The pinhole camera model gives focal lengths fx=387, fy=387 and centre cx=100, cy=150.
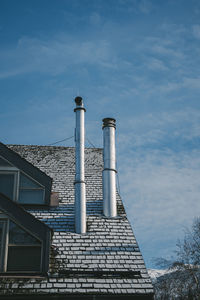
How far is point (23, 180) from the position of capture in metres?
12.1

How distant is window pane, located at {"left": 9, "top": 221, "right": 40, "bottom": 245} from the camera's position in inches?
407

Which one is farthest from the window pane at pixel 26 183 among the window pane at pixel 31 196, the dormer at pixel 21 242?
the dormer at pixel 21 242

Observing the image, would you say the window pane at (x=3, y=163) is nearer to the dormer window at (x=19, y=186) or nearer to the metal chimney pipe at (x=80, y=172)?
the dormer window at (x=19, y=186)

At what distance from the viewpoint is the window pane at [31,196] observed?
39.4ft

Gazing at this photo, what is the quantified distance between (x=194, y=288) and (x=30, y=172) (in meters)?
14.0

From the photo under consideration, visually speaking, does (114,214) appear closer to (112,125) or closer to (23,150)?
(112,125)

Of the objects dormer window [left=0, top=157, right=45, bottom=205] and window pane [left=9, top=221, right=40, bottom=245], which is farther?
dormer window [left=0, top=157, right=45, bottom=205]

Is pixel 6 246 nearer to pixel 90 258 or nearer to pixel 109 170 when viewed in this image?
pixel 90 258

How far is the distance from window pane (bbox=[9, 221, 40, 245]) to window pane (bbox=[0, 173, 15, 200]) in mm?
1605

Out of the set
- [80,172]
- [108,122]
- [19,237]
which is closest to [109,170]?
[80,172]

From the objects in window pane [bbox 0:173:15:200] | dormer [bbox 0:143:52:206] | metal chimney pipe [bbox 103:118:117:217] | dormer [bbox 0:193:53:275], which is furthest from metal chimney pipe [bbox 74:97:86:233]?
window pane [bbox 0:173:15:200]

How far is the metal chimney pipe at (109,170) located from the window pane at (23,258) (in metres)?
2.90

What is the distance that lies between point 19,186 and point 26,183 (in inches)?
9.6

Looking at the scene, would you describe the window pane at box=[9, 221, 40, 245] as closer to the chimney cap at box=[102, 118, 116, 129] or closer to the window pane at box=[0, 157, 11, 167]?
the window pane at box=[0, 157, 11, 167]
